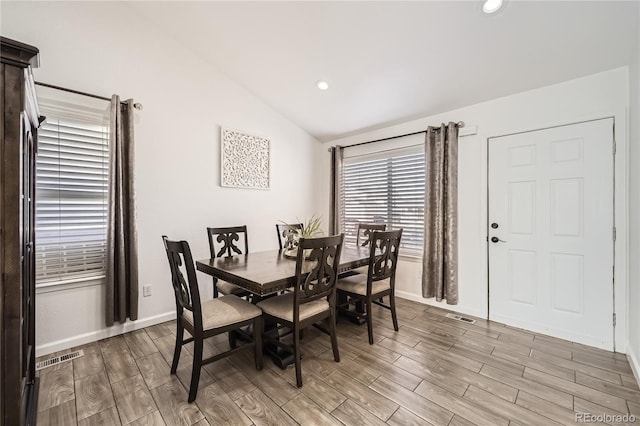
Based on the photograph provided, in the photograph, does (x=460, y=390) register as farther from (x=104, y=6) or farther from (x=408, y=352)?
(x=104, y=6)

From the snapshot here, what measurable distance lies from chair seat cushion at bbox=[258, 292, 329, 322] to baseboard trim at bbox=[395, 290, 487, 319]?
184 cm

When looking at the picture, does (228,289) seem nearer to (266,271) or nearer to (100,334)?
(266,271)

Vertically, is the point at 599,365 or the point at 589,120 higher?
the point at 589,120

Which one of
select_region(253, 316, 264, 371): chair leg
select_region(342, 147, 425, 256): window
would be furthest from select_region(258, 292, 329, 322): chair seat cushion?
select_region(342, 147, 425, 256): window

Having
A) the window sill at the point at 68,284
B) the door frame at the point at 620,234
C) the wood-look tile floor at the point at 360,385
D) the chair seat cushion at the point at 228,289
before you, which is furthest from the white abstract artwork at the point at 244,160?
the door frame at the point at 620,234

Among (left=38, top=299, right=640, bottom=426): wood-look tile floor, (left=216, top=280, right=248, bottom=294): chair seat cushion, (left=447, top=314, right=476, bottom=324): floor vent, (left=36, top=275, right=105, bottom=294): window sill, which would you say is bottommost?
(left=38, top=299, right=640, bottom=426): wood-look tile floor

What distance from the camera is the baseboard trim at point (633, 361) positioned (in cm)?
198

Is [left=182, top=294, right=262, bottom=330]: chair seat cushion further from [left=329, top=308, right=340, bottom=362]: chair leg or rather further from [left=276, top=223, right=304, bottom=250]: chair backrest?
[left=276, top=223, right=304, bottom=250]: chair backrest

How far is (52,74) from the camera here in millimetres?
2385

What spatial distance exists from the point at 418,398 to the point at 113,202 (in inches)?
116

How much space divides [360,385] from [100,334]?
244 centimetres

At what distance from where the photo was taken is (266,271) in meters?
2.13

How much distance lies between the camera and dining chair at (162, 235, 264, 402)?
1.76m

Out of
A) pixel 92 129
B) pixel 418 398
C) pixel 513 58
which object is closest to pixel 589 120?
pixel 513 58
